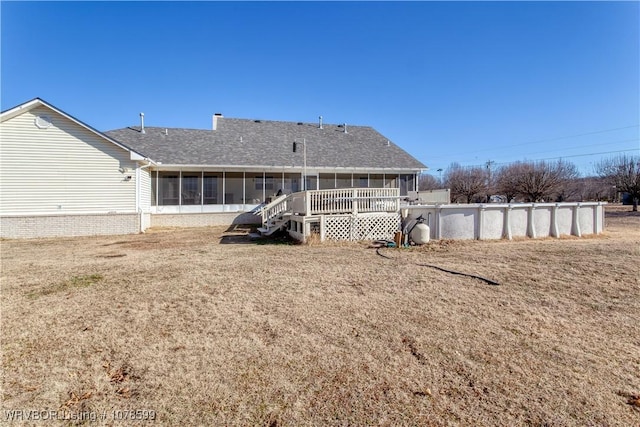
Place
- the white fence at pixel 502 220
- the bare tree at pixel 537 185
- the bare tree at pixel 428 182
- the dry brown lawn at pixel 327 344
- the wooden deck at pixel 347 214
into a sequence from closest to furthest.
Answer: the dry brown lawn at pixel 327 344
the wooden deck at pixel 347 214
the white fence at pixel 502 220
the bare tree at pixel 537 185
the bare tree at pixel 428 182

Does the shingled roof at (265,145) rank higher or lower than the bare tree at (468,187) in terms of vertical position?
higher

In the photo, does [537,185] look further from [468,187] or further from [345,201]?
[345,201]

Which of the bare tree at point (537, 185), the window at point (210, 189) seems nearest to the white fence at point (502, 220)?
the window at point (210, 189)

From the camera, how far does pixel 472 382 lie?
2787mm

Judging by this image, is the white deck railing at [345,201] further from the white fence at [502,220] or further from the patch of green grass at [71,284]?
the patch of green grass at [71,284]

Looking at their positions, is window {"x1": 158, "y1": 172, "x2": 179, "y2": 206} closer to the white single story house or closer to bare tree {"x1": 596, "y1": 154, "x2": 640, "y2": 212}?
the white single story house

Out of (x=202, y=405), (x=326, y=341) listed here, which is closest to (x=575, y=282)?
(x=326, y=341)

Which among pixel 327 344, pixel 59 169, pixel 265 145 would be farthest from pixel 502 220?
pixel 59 169

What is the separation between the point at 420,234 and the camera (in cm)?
1001

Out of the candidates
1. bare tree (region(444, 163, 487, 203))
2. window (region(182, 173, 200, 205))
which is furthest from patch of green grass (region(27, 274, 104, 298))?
bare tree (region(444, 163, 487, 203))

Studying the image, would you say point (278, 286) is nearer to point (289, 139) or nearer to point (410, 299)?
point (410, 299)

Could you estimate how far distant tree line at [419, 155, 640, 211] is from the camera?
A: 24947 mm

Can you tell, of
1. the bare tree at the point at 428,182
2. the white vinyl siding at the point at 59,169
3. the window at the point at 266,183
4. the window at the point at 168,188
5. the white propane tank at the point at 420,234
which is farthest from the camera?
the bare tree at the point at 428,182

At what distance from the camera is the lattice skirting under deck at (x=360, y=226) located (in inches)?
420
